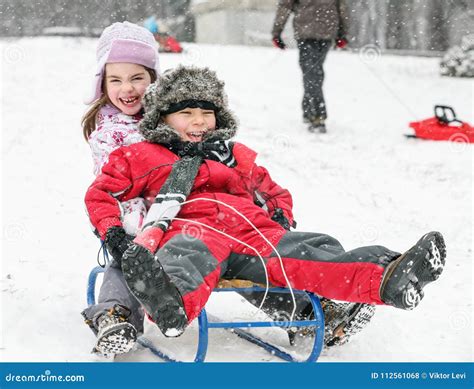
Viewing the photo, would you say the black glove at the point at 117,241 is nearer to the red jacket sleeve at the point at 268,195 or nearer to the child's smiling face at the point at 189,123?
the child's smiling face at the point at 189,123

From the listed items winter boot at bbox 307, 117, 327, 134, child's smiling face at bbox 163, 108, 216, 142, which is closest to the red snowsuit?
child's smiling face at bbox 163, 108, 216, 142

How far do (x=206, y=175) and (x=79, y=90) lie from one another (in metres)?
5.26

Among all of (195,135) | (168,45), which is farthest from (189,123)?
(168,45)

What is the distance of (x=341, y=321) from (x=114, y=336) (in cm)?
85

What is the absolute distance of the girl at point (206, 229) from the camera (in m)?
2.50

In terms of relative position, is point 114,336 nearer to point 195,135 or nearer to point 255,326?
point 255,326

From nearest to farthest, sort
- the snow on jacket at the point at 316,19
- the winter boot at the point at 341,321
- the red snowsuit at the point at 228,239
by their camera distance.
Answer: the red snowsuit at the point at 228,239 < the winter boot at the point at 341,321 < the snow on jacket at the point at 316,19

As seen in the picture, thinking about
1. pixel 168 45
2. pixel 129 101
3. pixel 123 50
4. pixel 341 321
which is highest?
pixel 123 50

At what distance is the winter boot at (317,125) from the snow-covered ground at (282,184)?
0.15 meters

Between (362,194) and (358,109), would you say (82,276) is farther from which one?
(358,109)

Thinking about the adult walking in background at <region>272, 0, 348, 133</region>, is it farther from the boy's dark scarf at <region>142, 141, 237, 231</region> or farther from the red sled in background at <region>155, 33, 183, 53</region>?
the boy's dark scarf at <region>142, 141, 237, 231</region>

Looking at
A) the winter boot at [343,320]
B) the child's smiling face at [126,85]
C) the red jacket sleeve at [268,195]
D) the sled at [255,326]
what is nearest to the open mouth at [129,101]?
the child's smiling face at [126,85]

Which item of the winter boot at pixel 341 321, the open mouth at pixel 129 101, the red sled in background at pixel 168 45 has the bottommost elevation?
the red sled in background at pixel 168 45

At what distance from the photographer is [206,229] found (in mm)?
2820
